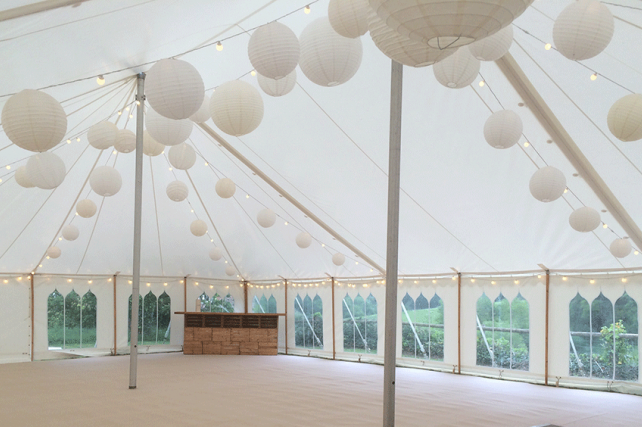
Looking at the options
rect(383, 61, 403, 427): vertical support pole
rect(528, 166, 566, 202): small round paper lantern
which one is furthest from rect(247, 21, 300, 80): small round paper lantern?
rect(528, 166, 566, 202): small round paper lantern

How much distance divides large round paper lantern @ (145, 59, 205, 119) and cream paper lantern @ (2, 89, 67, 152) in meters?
0.80

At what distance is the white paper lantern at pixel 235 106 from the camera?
4.75 m

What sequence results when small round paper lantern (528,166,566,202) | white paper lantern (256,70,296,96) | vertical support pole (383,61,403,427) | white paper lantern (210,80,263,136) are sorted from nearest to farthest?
vertical support pole (383,61,403,427), white paper lantern (210,80,263,136), white paper lantern (256,70,296,96), small round paper lantern (528,166,566,202)

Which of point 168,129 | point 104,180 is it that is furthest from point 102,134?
point 168,129

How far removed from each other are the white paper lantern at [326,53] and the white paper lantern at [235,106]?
0.60 meters

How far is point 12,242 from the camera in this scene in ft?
39.1

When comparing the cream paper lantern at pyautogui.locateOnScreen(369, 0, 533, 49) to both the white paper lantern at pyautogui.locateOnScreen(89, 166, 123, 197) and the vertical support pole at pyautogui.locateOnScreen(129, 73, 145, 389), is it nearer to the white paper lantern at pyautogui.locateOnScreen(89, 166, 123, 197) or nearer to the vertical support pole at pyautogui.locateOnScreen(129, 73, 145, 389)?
the white paper lantern at pyautogui.locateOnScreen(89, 166, 123, 197)

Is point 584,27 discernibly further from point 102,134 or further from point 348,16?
point 102,134

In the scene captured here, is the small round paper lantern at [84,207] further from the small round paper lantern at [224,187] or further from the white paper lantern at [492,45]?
the white paper lantern at [492,45]

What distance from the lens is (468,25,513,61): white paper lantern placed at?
419 centimetres

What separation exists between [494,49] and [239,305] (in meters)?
13.9

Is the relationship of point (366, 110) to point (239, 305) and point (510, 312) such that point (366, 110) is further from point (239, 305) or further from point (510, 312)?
point (239, 305)

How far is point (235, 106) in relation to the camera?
4.73 metres

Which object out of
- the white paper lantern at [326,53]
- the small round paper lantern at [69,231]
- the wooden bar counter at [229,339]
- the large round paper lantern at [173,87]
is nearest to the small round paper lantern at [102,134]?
the large round paper lantern at [173,87]
